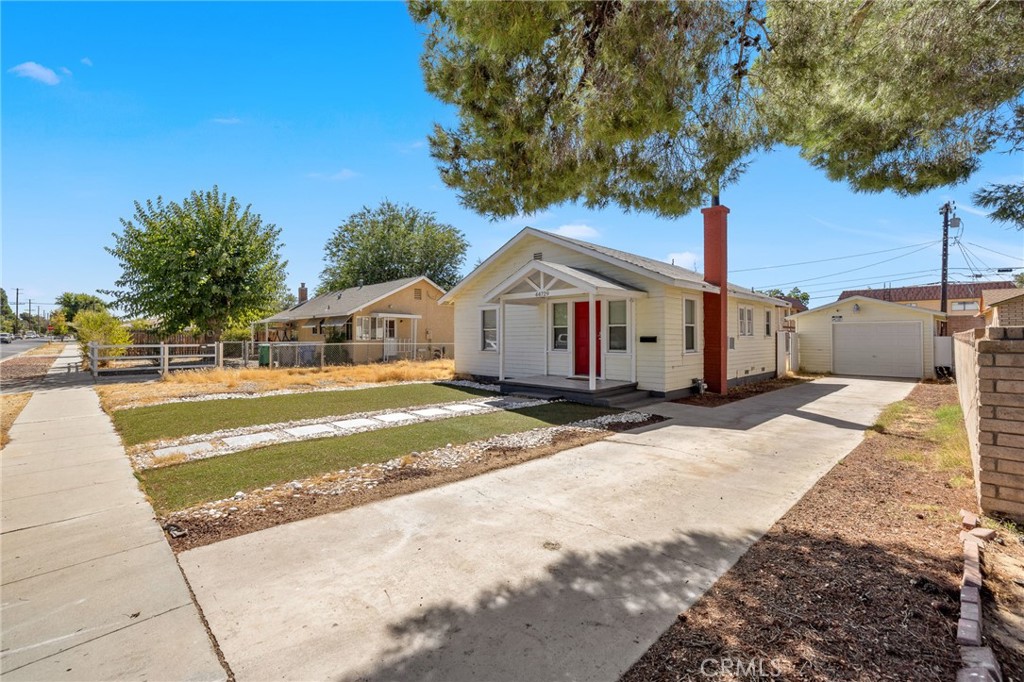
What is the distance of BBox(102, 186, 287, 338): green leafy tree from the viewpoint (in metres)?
18.0

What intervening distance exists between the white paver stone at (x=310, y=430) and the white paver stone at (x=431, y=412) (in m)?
1.90

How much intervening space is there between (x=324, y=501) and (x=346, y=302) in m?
23.3

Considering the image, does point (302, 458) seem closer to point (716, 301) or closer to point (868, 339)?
point (716, 301)

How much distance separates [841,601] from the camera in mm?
2686

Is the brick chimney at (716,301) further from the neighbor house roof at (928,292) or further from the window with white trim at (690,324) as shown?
the neighbor house roof at (928,292)

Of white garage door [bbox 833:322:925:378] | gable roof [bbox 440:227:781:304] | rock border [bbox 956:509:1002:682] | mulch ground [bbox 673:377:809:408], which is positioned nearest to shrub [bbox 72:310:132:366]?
gable roof [bbox 440:227:781:304]

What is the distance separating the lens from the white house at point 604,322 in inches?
445

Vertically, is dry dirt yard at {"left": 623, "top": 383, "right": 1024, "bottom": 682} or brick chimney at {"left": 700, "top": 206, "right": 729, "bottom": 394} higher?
brick chimney at {"left": 700, "top": 206, "right": 729, "bottom": 394}

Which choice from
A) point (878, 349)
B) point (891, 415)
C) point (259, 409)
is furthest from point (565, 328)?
point (878, 349)

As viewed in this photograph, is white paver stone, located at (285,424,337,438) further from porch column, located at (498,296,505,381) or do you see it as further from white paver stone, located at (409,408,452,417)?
porch column, located at (498,296,505,381)

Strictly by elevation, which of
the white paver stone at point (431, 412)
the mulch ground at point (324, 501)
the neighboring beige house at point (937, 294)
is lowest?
the mulch ground at point (324, 501)

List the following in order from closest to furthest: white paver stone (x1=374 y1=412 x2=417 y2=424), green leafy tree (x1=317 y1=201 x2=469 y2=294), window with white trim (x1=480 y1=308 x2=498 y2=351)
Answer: white paver stone (x1=374 y1=412 x2=417 y2=424) → window with white trim (x1=480 y1=308 x2=498 y2=351) → green leafy tree (x1=317 y1=201 x2=469 y2=294)

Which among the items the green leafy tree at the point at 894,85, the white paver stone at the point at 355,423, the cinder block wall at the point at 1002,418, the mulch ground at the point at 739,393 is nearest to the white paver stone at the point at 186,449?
the white paver stone at the point at 355,423

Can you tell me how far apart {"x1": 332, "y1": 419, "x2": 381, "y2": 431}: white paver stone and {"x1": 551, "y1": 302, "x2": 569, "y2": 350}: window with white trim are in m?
6.31
